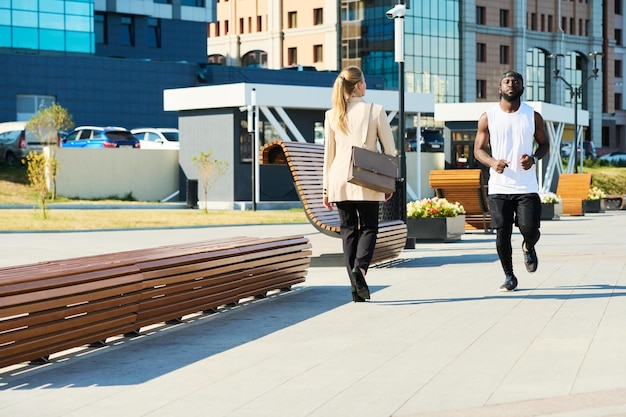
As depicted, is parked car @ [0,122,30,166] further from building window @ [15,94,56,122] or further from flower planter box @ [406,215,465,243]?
flower planter box @ [406,215,465,243]

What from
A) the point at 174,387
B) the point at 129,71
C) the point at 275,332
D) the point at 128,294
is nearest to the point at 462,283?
the point at 275,332

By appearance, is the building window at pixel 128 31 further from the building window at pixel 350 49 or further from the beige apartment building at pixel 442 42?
the building window at pixel 350 49

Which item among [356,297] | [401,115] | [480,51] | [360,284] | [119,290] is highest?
[480,51]

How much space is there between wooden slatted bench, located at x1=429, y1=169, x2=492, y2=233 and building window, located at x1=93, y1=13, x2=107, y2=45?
183 ft

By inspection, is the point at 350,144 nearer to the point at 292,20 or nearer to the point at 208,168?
the point at 208,168

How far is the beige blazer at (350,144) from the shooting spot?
10.2 meters

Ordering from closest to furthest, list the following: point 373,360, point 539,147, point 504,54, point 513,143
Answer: point 373,360, point 513,143, point 539,147, point 504,54

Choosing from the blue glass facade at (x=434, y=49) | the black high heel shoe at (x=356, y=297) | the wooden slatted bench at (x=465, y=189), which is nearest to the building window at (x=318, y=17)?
the blue glass facade at (x=434, y=49)

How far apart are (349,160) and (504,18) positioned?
89116mm

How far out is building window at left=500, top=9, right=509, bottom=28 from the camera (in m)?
96.4

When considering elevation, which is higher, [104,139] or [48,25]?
[48,25]

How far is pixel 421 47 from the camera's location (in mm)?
89375

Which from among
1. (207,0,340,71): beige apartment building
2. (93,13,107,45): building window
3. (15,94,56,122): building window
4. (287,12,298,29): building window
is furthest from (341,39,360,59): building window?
(15,94,56,122): building window

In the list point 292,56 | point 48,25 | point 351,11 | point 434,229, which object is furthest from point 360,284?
point 292,56
